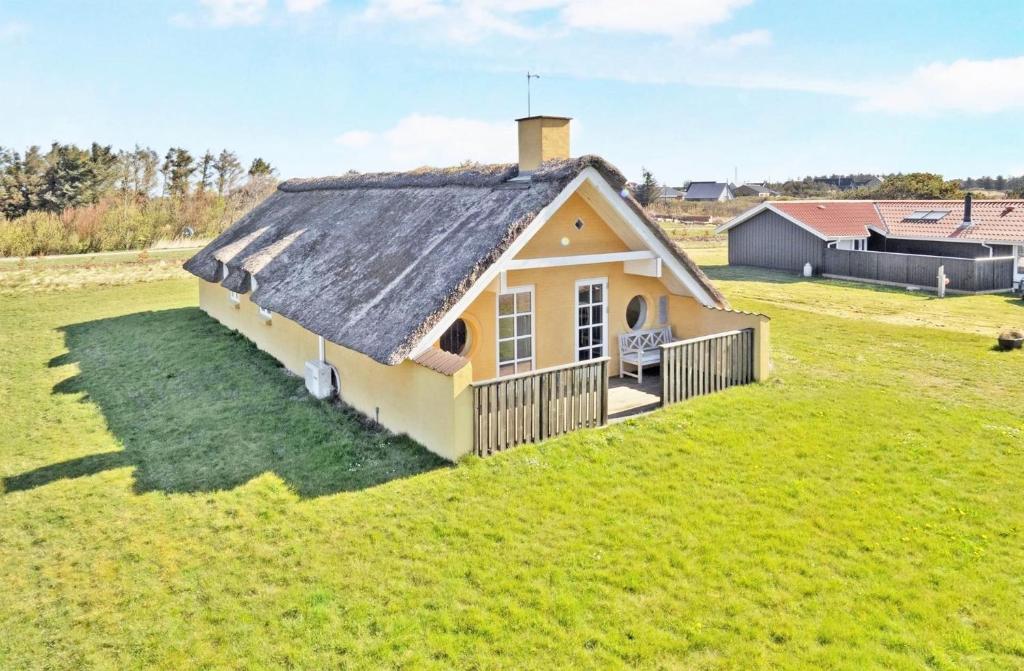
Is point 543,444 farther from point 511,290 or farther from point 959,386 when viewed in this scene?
point 959,386

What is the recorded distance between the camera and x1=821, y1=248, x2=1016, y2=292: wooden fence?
25.9m

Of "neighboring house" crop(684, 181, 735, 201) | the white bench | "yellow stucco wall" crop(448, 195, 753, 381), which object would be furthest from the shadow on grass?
"neighboring house" crop(684, 181, 735, 201)

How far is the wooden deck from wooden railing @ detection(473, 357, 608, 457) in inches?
32.0

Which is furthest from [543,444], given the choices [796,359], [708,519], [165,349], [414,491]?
[165,349]

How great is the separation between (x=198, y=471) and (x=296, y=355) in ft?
15.7

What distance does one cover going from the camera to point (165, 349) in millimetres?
17719

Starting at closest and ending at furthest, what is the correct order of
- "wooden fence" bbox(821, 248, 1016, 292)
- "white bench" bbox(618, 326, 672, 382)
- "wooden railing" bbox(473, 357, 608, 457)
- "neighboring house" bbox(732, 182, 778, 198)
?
"wooden railing" bbox(473, 357, 608, 457)
"white bench" bbox(618, 326, 672, 382)
"wooden fence" bbox(821, 248, 1016, 292)
"neighboring house" bbox(732, 182, 778, 198)

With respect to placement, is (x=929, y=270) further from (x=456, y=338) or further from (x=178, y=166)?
(x=178, y=166)

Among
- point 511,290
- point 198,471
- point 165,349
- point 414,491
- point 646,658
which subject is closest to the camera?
point 646,658

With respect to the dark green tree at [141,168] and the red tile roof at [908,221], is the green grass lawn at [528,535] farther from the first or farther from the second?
the dark green tree at [141,168]

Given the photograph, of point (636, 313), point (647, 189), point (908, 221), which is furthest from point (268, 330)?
point (647, 189)

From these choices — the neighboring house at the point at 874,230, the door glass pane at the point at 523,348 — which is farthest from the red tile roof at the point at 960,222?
the door glass pane at the point at 523,348

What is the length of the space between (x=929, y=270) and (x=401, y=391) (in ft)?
77.1

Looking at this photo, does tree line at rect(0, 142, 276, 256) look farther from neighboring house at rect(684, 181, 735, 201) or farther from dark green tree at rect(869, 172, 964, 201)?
neighboring house at rect(684, 181, 735, 201)
